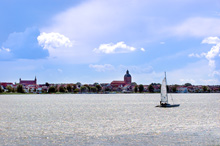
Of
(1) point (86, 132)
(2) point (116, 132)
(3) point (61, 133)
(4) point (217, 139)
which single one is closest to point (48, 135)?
(3) point (61, 133)

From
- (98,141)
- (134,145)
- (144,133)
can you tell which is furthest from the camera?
(144,133)

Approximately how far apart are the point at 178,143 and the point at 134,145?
3.55 meters

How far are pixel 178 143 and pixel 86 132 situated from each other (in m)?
10.0

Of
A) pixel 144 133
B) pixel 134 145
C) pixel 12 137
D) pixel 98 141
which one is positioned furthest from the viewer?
pixel 144 133

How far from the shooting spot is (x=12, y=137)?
2648cm

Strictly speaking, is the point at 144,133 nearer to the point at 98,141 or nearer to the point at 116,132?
the point at 116,132

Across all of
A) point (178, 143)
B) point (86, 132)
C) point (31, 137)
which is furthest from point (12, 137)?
point (178, 143)

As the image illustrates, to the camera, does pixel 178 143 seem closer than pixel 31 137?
Yes

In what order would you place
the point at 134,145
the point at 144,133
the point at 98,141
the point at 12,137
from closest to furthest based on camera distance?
1. the point at 134,145
2. the point at 98,141
3. the point at 12,137
4. the point at 144,133

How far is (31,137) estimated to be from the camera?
2658 centimetres

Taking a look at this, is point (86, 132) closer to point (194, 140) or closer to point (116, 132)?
point (116, 132)

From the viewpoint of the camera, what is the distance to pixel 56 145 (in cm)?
2289

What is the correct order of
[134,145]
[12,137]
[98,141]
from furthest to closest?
[12,137]
[98,141]
[134,145]

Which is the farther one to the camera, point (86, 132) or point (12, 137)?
point (86, 132)
